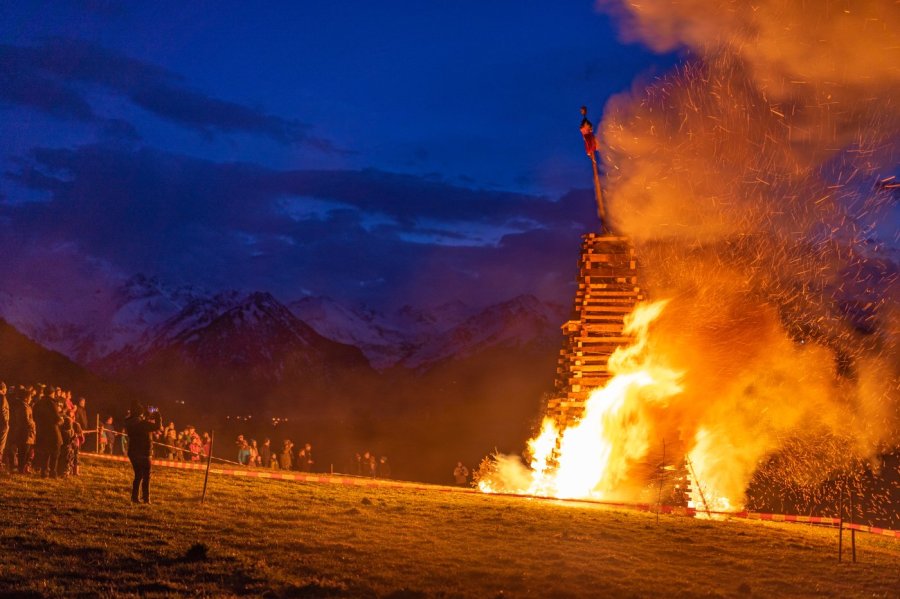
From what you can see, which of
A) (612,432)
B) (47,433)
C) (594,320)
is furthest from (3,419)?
(594,320)

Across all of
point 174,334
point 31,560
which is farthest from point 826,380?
point 174,334

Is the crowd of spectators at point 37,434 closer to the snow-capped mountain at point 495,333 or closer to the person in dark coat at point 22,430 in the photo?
the person in dark coat at point 22,430

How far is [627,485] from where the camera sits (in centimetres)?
2773

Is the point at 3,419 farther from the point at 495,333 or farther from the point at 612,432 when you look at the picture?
the point at 495,333

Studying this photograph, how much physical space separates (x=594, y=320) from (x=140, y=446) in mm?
18351

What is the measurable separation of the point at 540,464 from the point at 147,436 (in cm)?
1707

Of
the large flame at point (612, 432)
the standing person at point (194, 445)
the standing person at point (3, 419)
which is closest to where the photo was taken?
the standing person at point (3, 419)

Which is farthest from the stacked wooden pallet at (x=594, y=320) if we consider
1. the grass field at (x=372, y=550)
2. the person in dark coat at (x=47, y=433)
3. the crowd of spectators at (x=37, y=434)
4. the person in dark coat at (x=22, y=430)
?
the person in dark coat at (x=22, y=430)

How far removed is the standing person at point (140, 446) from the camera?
1717cm

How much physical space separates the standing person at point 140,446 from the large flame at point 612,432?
602 inches

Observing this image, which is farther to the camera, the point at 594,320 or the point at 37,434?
the point at 594,320

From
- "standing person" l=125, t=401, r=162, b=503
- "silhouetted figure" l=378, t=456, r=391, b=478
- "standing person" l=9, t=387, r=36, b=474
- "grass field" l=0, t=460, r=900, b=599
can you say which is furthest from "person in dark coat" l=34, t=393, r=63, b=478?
"silhouetted figure" l=378, t=456, r=391, b=478

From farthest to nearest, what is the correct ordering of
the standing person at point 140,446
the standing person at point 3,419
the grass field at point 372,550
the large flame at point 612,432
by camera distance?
the large flame at point 612,432, the standing person at point 3,419, the standing person at point 140,446, the grass field at point 372,550

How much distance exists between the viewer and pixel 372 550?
47.8 ft
